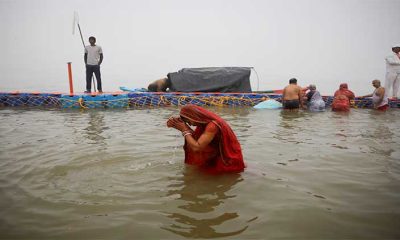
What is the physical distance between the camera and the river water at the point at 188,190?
235 centimetres

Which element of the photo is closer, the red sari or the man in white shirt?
the red sari

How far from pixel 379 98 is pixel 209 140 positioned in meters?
10.2

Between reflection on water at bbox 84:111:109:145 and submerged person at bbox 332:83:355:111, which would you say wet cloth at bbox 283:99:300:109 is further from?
reflection on water at bbox 84:111:109:145

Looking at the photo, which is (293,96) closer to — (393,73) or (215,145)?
(393,73)

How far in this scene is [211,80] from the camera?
41.3ft

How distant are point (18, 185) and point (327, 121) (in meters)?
7.49

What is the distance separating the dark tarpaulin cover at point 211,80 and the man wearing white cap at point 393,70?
211 inches

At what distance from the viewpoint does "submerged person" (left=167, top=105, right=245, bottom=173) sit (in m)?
3.26

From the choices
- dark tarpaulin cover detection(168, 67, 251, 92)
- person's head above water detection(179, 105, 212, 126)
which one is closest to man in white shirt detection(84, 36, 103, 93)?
dark tarpaulin cover detection(168, 67, 251, 92)

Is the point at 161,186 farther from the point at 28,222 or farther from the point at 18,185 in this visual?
the point at 18,185

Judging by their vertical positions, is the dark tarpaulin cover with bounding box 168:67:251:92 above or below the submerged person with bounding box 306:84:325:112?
above

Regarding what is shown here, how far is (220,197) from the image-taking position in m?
2.93

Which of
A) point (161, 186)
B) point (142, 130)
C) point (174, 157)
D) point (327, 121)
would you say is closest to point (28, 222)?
point (161, 186)

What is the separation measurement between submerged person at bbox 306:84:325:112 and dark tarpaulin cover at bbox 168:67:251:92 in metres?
2.73
